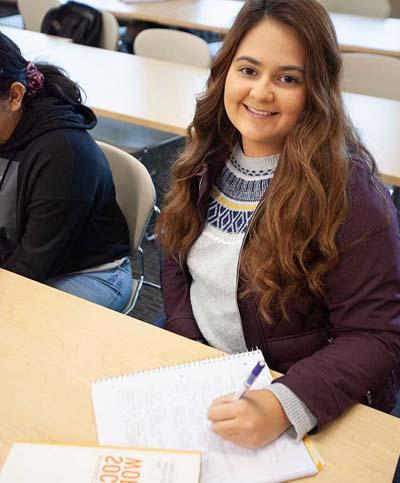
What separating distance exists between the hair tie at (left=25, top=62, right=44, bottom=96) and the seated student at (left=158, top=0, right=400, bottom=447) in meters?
0.53

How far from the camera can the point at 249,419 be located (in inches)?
33.7

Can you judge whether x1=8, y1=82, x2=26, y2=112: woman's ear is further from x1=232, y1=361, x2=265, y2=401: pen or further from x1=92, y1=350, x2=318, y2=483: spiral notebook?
x1=232, y1=361, x2=265, y2=401: pen

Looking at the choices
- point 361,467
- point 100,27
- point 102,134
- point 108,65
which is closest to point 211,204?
point 361,467

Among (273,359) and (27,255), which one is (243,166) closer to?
(273,359)

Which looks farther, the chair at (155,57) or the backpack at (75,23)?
the backpack at (75,23)

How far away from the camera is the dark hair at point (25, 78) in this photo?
1.38 metres

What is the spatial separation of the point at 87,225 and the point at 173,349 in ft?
2.02

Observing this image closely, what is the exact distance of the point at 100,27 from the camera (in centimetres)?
358

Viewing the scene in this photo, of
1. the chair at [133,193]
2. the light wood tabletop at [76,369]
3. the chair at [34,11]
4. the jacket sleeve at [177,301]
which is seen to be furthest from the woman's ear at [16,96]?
the chair at [34,11]

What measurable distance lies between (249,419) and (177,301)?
0.56 metres

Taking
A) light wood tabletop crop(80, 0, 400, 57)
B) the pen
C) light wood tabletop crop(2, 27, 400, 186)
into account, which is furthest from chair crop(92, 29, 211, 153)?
the pen

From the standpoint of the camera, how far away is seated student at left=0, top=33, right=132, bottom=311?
1.44 meters

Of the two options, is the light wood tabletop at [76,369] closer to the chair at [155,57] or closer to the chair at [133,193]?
the chair at [133,193]

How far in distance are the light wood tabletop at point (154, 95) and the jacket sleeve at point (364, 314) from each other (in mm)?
891
